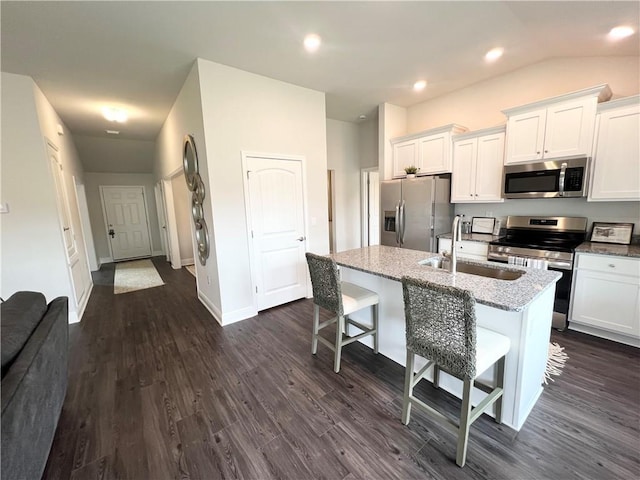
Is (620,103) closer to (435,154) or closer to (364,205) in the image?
(435,154)

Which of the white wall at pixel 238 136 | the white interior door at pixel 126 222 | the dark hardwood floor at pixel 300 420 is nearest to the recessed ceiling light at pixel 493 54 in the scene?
the white wall at pixel 238 136

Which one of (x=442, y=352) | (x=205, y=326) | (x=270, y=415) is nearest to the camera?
(x=442, y=352)

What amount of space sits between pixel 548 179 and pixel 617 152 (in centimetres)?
56

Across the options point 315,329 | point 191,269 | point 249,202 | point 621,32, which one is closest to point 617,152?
point 621,32

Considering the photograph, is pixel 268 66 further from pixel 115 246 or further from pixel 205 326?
pixel 115 246

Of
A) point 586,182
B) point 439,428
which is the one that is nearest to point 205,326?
point 439,428

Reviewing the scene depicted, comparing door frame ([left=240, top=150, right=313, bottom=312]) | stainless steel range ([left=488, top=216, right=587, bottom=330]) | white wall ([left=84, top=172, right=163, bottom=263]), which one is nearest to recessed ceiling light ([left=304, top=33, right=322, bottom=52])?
door frame ([left=240, top=150, right=313, bottom=312])

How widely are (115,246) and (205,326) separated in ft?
19.1

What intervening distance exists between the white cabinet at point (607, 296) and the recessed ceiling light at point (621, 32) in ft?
6.66

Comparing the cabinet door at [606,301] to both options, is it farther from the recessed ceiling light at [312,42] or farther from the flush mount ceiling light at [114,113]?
the flush mount ceiling light at [114,113]

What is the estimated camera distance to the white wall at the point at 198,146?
121 inches

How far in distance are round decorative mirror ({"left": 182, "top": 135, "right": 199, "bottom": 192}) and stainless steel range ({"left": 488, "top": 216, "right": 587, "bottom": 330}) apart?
382 cm

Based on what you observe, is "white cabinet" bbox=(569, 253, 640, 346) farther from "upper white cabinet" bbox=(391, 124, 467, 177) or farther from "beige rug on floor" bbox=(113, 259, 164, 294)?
"beige rug on floor" bbox=(113, 259, 164, 294)

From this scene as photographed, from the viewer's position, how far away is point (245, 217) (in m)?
3.32
